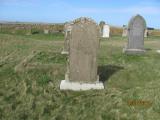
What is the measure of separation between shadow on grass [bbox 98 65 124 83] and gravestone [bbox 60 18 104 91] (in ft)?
3.10

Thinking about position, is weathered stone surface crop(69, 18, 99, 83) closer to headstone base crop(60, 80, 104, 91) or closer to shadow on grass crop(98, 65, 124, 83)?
headstone base crop(60, 80, 104, 91)

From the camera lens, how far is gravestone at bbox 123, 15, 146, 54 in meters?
19.9

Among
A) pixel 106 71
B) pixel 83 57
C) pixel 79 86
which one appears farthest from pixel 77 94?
pixel 106 71

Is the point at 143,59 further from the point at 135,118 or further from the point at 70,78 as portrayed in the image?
the point at 135,118

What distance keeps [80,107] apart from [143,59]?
9.18 m

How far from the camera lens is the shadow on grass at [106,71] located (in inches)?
518

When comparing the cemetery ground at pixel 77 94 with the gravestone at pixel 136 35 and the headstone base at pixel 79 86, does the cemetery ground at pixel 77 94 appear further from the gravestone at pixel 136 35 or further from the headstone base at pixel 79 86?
the gravestone at pixel 136 35

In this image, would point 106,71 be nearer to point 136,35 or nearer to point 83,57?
point 83,57

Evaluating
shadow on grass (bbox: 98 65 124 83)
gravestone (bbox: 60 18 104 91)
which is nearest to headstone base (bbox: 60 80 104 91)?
gravestone (bbox: 60 18 104 91)

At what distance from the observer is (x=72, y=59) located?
39.5 feet

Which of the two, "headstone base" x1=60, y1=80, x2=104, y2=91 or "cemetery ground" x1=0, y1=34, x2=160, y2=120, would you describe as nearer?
"cemetery ground" x1=0, y1=34, x2=160, y2=120

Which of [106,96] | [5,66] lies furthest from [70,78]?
[5,66]

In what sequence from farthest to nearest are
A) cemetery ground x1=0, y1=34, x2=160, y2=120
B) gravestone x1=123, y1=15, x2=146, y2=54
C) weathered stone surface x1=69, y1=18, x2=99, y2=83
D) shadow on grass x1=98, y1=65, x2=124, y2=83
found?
gravestone x1=123, y1=15, x2=146, y2=54
shadow on grass x1=98, y1=65, x2=124, y2=83
weathered stone surface x1=69, y1=18, x2=99, y2=83
cemetery ground x1=0, y1=34, x2=160, y2=120

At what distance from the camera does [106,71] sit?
1411cm
